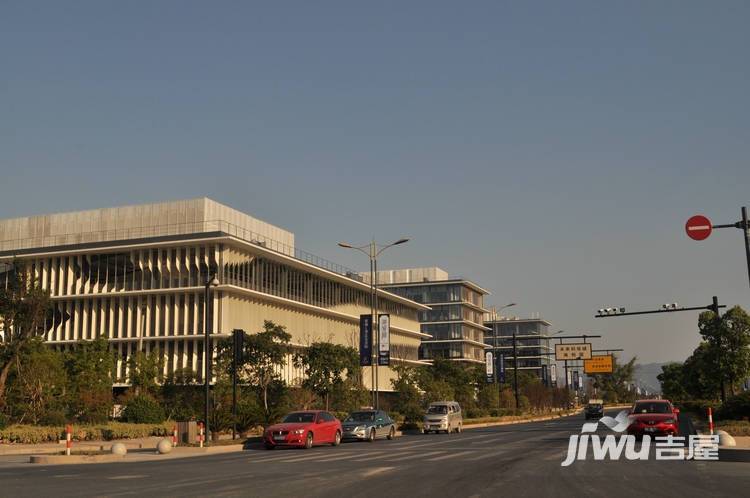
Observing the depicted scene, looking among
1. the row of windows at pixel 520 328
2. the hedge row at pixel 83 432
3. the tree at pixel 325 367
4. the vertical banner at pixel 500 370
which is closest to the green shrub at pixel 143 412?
the hedge row at pixel 83 432

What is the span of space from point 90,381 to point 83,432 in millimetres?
14370

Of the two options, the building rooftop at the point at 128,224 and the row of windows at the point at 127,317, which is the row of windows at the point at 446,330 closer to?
the building rooftop at the point at 128,224

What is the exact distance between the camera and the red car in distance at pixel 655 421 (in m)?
30.8

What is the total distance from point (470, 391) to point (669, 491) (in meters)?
80.0

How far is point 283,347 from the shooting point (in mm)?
57156

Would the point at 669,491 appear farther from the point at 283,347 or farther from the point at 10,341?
the point at 283,347

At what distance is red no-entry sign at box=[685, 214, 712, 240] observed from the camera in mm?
26859

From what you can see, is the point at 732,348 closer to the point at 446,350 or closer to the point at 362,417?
the point at 362,417

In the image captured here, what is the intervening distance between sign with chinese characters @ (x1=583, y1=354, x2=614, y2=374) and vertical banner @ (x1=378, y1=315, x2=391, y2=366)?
5980cm

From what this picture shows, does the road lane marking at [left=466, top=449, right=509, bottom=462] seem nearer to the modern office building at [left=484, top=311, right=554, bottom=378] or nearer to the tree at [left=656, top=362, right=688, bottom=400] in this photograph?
the tree at [left=656, top=362, right=688, bottom=400]

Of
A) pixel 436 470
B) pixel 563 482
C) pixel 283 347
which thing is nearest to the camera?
pixel 563 482

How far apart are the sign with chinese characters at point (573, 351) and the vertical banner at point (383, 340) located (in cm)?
5033

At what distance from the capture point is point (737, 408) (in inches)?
1442

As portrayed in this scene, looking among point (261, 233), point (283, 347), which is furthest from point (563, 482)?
point (261, 233)
